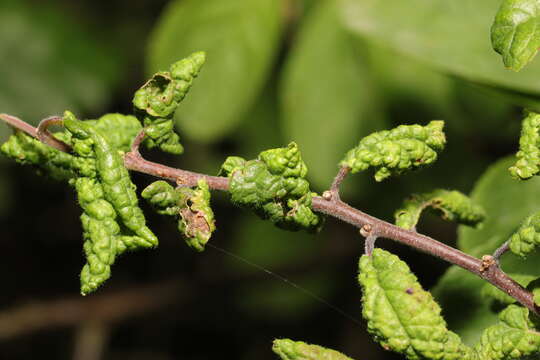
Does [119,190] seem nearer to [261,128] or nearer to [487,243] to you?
[487,243]

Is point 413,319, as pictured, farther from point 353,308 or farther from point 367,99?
point 353,308

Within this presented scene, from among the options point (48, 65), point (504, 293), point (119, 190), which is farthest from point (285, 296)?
point (119, 190)

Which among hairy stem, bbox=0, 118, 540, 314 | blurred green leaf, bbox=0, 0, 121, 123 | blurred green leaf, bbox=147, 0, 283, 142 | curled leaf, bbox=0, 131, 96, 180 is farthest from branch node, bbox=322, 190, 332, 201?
blurred green leaf, bbox=0, 0, 121, 123

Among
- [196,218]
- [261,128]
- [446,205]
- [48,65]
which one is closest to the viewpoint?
[196,218]

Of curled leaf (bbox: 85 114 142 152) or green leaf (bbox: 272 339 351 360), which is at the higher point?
curled leaf (bbox: 85 114 142 152)

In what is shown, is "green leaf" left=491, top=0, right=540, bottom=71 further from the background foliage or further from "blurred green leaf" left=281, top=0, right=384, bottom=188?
"blurred green leaf" left=281, top=0, right=384, bottom=188

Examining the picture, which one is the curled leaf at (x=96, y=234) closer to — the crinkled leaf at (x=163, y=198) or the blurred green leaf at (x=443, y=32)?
the crinkled leaf at (x=163, y=198)
